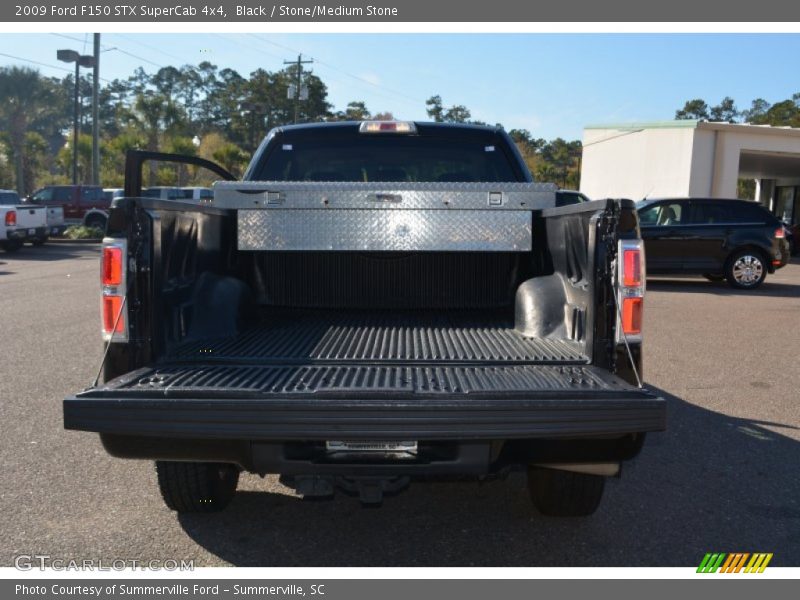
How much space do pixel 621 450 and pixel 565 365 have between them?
46 cm

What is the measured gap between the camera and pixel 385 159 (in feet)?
17.7

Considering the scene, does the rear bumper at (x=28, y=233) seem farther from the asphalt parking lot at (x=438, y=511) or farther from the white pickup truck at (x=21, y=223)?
the asphalt parking lot at (x=438, y=511)

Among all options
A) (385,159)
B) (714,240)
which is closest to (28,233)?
(714,240)

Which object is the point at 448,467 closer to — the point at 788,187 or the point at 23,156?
the point at 788,187

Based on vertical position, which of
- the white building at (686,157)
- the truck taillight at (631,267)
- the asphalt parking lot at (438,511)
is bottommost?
the asphalt parking lot at (438,511)

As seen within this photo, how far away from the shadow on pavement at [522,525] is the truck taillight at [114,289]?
3.63ft

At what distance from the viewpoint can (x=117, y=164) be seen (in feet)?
138

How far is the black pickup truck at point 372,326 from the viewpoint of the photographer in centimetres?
275

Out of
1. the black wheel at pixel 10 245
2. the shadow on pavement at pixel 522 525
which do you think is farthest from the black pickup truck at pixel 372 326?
the black wheel at pixel 10 245

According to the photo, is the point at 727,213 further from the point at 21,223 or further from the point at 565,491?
the point at 21,223

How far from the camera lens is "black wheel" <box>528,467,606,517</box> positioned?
3604 millimetres

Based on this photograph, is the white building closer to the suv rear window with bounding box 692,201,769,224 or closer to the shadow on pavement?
the suv rear window with bounding box 692,201,769,224

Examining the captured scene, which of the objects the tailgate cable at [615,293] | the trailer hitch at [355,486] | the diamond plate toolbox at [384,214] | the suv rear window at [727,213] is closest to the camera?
the trailer hitch at [355,486]

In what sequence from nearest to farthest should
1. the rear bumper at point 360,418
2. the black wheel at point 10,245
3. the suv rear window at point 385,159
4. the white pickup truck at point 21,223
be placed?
the rear bumper at point 360,418
the suv rear window at point 385,159
the white pickup truck at point 21,223
the black wheel at point 10,245
